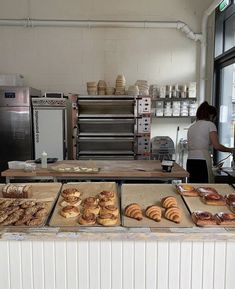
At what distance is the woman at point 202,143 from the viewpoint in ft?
10.8

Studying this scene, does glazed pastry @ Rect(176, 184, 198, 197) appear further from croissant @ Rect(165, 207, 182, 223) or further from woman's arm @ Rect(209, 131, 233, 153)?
woman's arm @ Rect(209, 131, 233, 153)

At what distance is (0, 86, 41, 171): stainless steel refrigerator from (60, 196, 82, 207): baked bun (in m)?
3.12

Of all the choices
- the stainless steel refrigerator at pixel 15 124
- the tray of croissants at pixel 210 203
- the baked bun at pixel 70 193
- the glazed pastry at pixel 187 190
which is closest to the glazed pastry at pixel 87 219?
the baked bun at pixel 70 193

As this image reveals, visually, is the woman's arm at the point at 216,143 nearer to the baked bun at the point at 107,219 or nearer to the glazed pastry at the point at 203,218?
the glazed pastry at the point at 203,218

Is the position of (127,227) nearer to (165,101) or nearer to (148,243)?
(148,243)

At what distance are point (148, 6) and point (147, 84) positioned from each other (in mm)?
1346

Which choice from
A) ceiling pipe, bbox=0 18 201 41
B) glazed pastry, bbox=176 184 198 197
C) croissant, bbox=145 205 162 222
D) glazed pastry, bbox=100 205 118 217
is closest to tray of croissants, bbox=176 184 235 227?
glazed pastry, bbox=176 184 198 197

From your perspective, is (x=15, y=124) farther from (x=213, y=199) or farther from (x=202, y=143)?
(x=213, y=199)

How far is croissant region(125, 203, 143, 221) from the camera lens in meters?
1.51

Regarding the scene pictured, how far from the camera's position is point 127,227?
1437mm

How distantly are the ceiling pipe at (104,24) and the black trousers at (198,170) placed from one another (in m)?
2.59

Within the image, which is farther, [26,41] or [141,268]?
[26,41]

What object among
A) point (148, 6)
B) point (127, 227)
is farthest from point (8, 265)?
point (148, 6)

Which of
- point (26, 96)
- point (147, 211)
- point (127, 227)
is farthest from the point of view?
point (26, 96)
